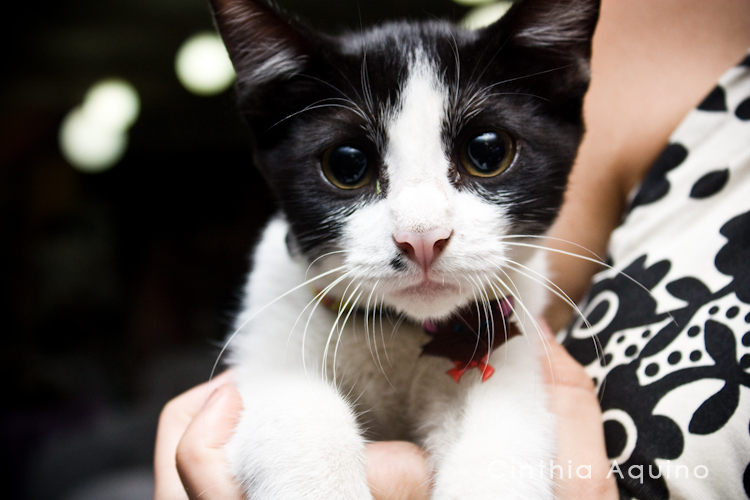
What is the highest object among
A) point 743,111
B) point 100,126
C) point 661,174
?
point 743,111

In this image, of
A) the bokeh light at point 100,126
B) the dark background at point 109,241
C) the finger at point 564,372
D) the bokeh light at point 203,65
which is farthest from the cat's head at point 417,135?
the bokeh light at point 100,126

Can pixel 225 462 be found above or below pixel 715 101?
below

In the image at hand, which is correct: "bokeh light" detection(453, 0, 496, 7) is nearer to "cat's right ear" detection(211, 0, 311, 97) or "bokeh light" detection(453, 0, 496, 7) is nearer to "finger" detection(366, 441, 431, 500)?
"cat's right ear" detection(211, 0, 311, 97)

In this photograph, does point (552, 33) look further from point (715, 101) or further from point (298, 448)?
point (298, 448)

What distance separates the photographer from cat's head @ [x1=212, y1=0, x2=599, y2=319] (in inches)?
29.9

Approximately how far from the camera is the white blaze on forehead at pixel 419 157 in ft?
2.35

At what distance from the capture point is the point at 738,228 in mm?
823

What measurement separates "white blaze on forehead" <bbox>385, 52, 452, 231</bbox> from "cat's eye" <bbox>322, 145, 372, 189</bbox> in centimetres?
4

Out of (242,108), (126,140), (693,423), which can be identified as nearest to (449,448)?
(693,423)

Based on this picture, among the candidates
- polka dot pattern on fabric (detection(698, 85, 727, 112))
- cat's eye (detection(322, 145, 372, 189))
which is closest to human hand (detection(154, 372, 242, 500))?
cat's eye (detection(322, 145, 372, 189))

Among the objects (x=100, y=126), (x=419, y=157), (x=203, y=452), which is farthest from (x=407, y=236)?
(x=100, y=126)

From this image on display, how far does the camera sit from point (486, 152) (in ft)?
2.70

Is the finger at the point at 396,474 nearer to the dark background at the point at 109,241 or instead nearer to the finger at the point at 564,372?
the finger at the point at 564,372

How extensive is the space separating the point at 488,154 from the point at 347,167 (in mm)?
220
